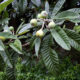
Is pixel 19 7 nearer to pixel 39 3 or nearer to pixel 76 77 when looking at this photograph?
pixel 39 3

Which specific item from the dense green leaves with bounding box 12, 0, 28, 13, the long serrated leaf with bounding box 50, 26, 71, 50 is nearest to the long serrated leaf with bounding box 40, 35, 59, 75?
the long serrated leaf with bounding box 50, 26, 71, 50

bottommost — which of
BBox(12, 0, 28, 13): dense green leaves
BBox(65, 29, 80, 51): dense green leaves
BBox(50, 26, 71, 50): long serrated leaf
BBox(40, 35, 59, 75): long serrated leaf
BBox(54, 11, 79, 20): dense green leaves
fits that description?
BBox(40, 35, 59, 75): long serrated leaf

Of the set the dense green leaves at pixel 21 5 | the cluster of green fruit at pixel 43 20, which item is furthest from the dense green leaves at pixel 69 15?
the dense green leaves at pixel 21 5

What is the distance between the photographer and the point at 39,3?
1.19m

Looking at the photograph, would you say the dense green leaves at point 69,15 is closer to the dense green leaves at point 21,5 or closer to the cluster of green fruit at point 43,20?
the cluster of green fruit at point 43,20

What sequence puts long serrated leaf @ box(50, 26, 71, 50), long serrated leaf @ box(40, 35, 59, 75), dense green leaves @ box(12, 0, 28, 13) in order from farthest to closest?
dense green leaves @ box(12, 0, 28, 13) → long serrated leaf @ box(40, 35, 59, 75) → long serrated leaf @ box(50, 26, 71, 50)

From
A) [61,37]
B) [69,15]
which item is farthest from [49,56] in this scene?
[69,15]

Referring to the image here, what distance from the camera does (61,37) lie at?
885 mm

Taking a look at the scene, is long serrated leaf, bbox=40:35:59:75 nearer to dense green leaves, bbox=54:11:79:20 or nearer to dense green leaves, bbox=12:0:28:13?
dense green leaves, bbox=54:11:79:20

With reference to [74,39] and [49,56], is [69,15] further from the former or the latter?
[49,56]

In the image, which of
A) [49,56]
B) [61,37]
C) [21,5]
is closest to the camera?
[61,37]

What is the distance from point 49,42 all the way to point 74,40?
15 centimetres

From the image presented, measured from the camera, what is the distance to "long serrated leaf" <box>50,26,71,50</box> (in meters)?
0.84

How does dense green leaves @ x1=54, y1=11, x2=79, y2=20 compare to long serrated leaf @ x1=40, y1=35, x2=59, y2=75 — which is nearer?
dense green leaves @ x1=54, y1=11, x2=79, y2=20
